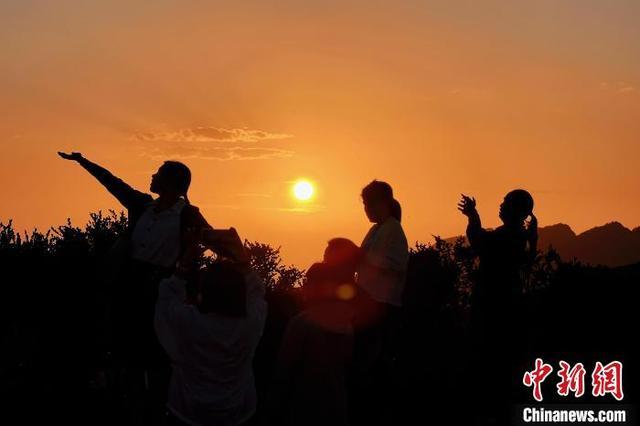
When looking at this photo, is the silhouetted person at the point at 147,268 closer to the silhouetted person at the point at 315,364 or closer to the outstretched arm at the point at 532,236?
the silhouetted person at the point at 315,364

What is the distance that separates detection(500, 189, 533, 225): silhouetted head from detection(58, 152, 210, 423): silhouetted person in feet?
12.3

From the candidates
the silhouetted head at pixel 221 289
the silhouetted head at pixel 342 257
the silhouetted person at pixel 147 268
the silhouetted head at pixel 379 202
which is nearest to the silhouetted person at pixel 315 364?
the silhouetted head at pixel 342 257

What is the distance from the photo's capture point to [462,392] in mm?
10953

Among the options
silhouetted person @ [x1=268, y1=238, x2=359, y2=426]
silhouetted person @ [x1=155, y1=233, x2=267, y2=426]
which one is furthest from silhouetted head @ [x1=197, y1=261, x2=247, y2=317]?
silhouetted person @ [x1=268, y1=238, x2=359, y2=426]

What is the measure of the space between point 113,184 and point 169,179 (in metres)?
0.61

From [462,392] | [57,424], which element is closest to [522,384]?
[462,392]

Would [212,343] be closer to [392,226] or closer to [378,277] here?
[378,277]

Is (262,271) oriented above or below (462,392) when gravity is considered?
above

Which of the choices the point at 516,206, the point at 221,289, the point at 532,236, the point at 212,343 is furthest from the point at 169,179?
the point at 532,236

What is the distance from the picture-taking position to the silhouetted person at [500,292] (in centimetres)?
969

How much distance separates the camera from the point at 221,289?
583cm

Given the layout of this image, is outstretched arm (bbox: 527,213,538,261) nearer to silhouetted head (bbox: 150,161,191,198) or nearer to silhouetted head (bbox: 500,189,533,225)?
silhouetted head (bbox: 500,189,533,225)

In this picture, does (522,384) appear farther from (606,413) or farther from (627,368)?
(627,368)

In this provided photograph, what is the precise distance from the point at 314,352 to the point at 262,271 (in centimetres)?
3604
